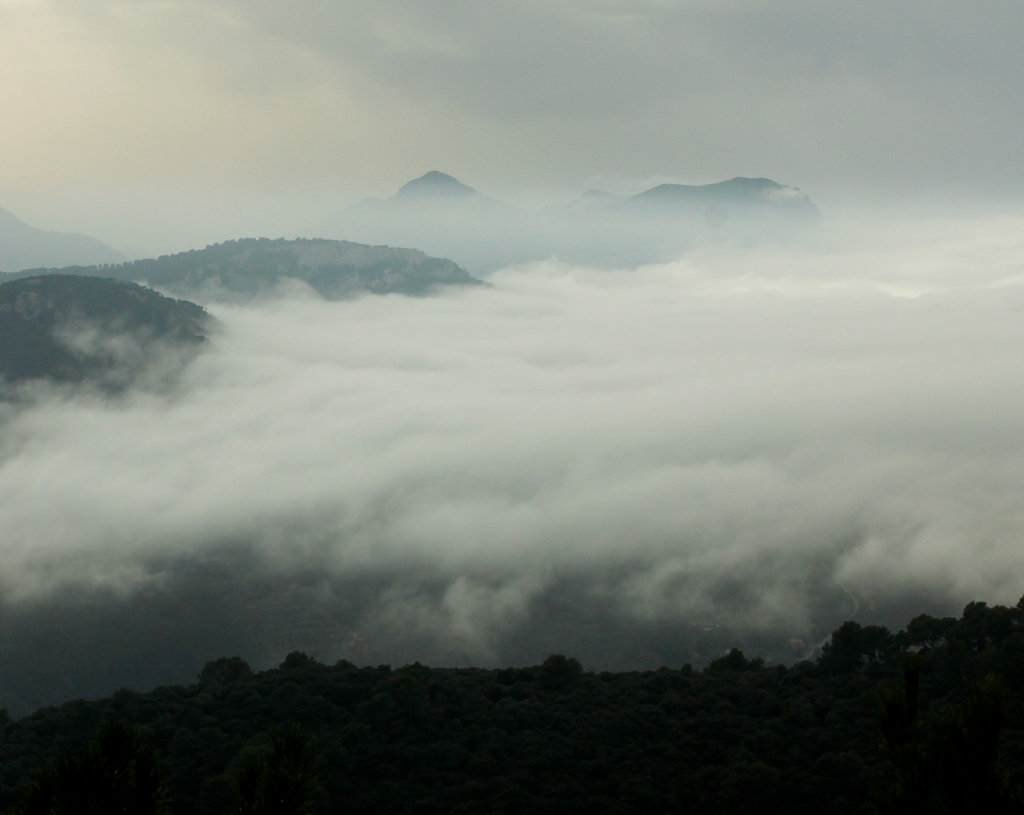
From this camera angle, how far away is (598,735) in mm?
66625

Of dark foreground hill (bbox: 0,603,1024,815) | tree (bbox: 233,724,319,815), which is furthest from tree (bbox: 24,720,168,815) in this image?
tree (bbox: 233,724,319,815)

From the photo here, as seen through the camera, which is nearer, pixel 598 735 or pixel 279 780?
pixel 279 780

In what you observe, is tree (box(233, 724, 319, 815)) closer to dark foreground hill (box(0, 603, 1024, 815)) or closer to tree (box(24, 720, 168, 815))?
dark foreground hill (box(0, 603, 1024, 815))

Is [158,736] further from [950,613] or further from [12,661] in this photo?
[950,613]

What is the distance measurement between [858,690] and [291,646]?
14106 centimetres

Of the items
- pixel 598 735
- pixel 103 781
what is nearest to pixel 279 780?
pixel 103 781

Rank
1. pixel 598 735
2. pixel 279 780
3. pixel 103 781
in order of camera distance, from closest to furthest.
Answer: pixel 103 781 → pixel 279 780 → pixel 598 735

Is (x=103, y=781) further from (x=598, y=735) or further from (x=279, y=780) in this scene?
(x=598, y=735)

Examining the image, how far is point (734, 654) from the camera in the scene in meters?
94.6

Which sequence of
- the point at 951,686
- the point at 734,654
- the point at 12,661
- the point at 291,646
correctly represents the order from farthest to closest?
the point at 291,646, the point at 12,661, the point at 734,654, the point at 951,686

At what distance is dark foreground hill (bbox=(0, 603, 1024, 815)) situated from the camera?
29.3m

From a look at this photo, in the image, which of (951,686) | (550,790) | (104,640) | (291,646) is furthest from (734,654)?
(104,640)

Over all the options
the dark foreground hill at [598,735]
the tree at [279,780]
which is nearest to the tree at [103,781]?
the dark foreground hill at [598,735]

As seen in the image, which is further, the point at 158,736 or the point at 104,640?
the point at 104,640
